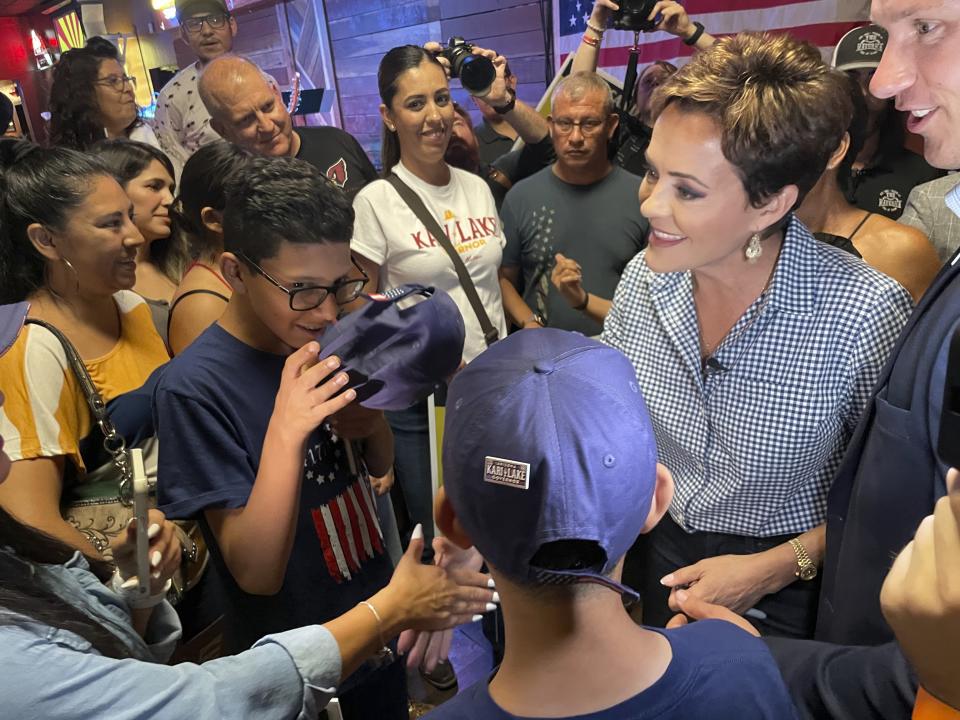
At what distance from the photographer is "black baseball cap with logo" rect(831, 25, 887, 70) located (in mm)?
2438

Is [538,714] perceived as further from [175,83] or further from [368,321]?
[175,83]

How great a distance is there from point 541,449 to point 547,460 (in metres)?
0.01

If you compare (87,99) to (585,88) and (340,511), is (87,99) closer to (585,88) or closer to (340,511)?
(585,88)

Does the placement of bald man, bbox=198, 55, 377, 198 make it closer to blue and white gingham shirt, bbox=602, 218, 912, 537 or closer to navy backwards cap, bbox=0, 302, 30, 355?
navy backwards cap, bbox=0, 302, 30, 355

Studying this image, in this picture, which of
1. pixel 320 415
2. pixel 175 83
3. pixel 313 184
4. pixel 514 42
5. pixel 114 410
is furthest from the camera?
pixel 514 42

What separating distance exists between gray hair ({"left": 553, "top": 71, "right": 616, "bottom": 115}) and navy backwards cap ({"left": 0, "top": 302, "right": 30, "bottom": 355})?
222 cm

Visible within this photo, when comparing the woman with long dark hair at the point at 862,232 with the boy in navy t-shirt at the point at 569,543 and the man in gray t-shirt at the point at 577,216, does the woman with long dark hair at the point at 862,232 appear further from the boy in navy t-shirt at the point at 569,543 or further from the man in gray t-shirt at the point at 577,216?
the boy in navy t-shirt at the point at 569,543

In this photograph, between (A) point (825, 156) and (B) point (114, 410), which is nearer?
(A) point (825, 156)

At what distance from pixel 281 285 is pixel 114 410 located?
0.67m

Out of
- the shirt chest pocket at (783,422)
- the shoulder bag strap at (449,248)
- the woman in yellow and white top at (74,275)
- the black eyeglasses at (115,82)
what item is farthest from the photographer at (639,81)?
the black eyeglasses at (115,82)

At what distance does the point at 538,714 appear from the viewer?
2.29 ft

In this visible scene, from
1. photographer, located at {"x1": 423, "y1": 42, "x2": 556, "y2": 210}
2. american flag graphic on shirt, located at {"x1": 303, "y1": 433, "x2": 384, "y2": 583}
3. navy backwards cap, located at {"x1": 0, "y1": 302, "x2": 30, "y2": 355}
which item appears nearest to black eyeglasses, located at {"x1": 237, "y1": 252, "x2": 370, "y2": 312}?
american flag graphic on shirt, located at {"x1": 303, "y1": 433, "x2": 384, "y2": 583}

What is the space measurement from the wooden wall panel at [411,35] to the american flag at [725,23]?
0.21 meters

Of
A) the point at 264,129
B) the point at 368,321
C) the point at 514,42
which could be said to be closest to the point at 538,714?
the point at 368,321
